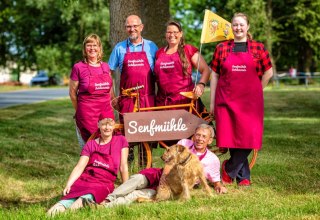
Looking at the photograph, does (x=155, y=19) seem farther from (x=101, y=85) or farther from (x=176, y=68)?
(x=101, y=85)

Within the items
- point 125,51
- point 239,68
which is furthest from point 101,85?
point 239,68

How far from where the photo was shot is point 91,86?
7.16 meters

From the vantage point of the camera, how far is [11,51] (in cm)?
5238

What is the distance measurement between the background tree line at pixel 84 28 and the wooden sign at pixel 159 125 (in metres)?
31.9

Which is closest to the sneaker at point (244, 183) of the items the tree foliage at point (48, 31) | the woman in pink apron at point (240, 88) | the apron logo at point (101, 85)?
the woman in pink apron at point (240, 88)

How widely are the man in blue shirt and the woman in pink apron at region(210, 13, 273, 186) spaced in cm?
79

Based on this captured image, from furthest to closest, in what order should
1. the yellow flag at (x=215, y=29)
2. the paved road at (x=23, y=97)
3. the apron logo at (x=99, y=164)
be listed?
the paved road at (x=23, y=97)
the yellow flag at (x=215, y=29)
the apron logo at (x=99, y=164)

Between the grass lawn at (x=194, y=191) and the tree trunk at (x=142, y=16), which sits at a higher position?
the tree trunk at (x=142, y=16)

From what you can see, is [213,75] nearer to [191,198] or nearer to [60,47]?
[191,198]

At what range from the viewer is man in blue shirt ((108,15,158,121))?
7520 millimetres

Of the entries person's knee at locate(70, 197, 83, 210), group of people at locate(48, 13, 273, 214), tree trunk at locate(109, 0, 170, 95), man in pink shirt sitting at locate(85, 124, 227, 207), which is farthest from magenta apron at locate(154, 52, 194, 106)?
tree trunk at locate(109, 0, 170, 95)

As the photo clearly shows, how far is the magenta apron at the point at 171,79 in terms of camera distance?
730cm

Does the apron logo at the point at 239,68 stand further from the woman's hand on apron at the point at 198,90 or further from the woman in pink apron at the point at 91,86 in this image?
the woman in pink apron at the point at 91,86

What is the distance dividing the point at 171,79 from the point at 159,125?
0.55 meters
